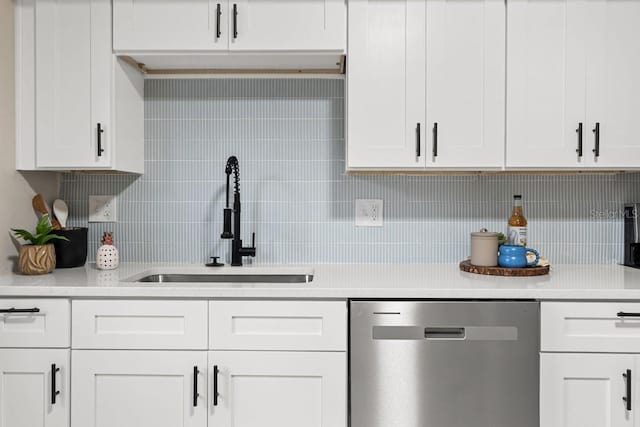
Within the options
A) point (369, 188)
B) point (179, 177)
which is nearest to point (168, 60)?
point (179, 177)

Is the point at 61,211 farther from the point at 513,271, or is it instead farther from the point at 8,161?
the point at 513,271

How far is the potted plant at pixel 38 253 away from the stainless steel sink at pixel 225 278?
37 centimetres

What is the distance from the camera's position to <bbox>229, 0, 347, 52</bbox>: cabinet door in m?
2.03

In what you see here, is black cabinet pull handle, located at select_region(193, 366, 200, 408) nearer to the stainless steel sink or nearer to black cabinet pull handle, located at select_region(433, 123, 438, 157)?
the stainless steel sink

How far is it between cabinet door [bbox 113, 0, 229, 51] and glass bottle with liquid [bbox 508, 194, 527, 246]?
1386 millimetres

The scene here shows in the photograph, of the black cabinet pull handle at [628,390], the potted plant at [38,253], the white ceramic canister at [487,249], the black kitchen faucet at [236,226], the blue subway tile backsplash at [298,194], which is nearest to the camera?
the black cabinet pull handle at [628,390]

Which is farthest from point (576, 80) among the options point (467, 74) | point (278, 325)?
point (278, 325)

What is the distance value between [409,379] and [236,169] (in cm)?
110

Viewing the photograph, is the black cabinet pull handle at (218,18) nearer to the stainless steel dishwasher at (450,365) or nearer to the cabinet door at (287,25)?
the cabinet door at (287,25)

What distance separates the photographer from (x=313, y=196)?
2400 millimetres

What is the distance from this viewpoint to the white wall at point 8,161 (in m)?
2.01

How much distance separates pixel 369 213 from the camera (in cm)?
240

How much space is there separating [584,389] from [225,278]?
1.42 m

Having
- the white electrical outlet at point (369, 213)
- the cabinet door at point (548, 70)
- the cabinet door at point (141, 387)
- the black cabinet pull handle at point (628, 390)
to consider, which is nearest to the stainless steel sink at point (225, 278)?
the white electrical outlet at point (369, 213)
